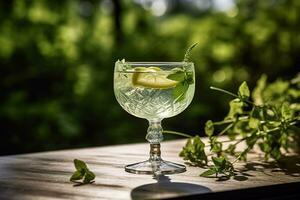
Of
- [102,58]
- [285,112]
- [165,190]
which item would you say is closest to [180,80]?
[165,190]

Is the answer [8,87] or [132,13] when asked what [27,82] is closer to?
[8,87]

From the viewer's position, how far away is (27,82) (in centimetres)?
431

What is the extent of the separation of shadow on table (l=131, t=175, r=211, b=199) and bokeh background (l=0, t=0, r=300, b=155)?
2.72 meters

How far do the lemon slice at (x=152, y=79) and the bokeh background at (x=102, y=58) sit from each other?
2651mm

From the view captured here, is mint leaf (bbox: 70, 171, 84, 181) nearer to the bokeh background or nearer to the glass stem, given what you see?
the glass stem

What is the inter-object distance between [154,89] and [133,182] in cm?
24

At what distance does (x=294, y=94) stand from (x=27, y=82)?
2702 mm

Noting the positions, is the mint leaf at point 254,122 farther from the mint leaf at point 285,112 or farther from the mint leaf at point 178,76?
the mint leaf at point 178,76

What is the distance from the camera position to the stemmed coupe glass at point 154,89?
142 centimetres

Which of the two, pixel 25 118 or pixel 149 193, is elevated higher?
pixel 25 118

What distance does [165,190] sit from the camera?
1295mm

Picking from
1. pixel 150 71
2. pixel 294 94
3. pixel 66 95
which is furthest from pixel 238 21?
pixel 150 71

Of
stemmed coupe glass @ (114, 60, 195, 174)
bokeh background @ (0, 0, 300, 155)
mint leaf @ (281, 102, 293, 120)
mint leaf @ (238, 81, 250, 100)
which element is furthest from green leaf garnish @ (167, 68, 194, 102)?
bokeh background @ (0, 0, 300, 155)

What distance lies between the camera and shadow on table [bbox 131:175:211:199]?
125 cm
